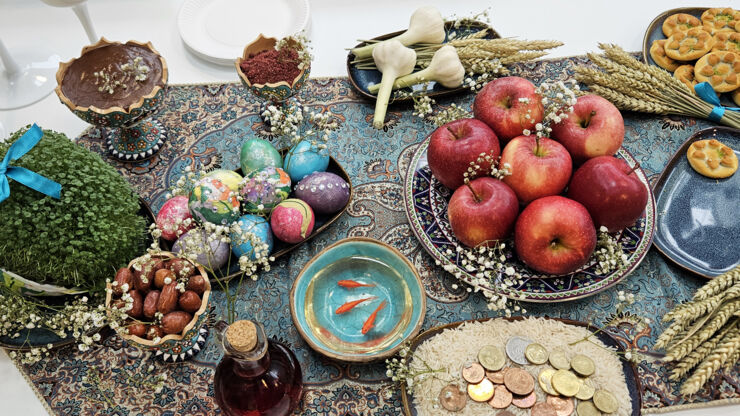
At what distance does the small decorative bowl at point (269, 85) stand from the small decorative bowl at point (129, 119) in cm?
23

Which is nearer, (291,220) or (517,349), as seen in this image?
(517,349)

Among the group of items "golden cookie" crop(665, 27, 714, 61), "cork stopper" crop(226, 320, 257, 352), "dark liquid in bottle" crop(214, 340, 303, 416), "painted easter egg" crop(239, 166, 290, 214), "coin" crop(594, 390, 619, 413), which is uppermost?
"golden cookie" crop(665, 27, 714, 61)

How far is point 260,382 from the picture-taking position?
3.71 ft

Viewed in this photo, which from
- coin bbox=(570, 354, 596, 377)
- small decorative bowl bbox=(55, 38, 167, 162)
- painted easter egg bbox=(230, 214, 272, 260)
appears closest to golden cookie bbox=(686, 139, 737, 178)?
coin bbox=(570, 354, 596, 377)

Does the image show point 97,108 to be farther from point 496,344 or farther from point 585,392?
point 585,392

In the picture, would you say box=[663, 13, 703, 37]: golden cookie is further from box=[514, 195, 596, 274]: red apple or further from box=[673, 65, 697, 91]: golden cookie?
box=[514, 195, 596, 274]: red apple

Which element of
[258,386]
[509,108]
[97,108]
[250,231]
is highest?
[509,108]

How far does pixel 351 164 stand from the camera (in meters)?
1.63

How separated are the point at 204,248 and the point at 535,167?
83 centimetres

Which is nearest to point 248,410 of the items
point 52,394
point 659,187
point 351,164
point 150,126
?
point 52,394

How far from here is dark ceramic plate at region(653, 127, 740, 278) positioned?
4.61 ft

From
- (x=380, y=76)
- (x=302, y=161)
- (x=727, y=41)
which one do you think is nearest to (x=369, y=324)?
(x=302, y=161)

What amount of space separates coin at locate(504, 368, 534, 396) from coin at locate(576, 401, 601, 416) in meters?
0.11

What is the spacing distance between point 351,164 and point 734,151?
1.16 metres
